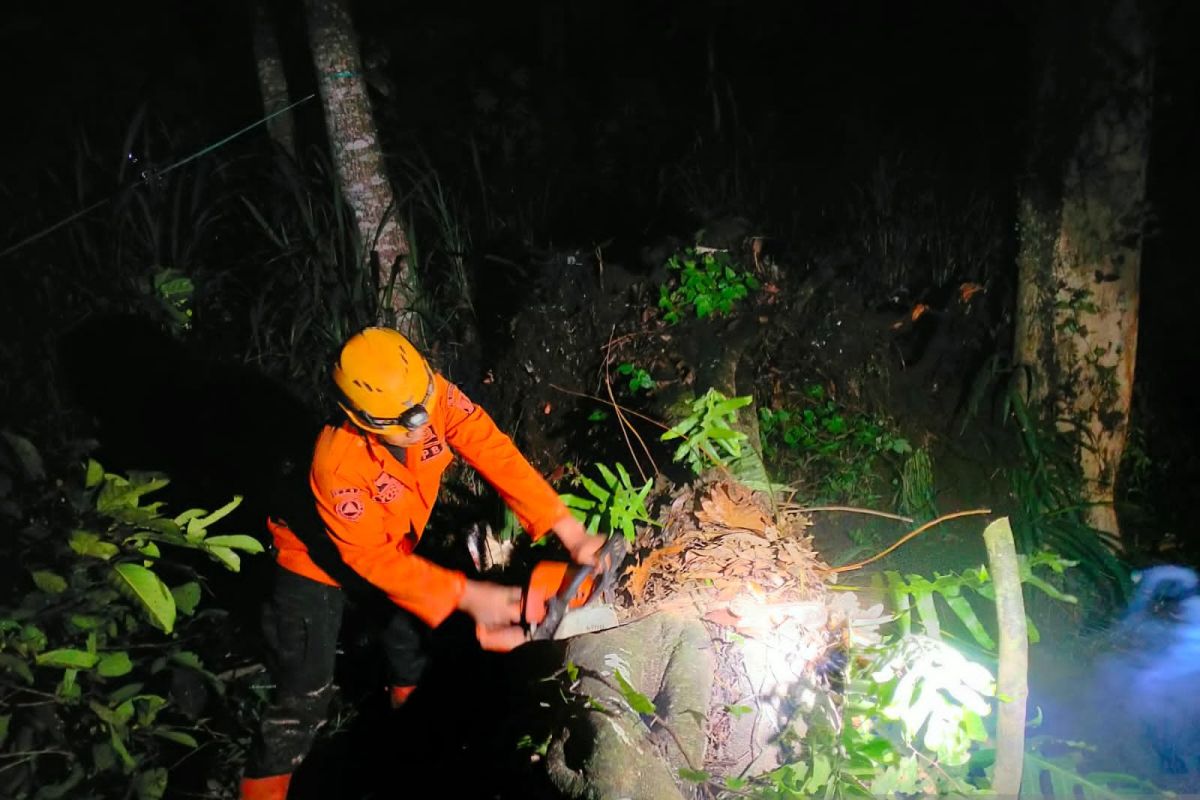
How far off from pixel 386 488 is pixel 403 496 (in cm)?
10

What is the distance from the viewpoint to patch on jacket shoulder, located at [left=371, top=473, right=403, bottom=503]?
2.70 meters

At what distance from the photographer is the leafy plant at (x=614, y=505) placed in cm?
301

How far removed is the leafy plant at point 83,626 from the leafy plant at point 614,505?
1.21 metres

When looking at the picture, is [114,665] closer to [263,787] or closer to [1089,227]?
[263,787]

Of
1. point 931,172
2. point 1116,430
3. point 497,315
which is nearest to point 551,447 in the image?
point 497,315

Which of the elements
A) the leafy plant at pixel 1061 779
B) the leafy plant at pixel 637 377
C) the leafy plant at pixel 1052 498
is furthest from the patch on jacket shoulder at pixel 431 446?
the leafy plant at pixel 1052 498

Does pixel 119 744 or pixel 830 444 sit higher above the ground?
pixel 119 744

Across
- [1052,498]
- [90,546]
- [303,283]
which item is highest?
[303,283]

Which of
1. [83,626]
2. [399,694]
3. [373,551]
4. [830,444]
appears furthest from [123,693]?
[830,444]

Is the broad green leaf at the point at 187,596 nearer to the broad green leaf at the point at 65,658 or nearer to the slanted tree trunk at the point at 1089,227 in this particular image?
the broad green leaf at the point at 65,658

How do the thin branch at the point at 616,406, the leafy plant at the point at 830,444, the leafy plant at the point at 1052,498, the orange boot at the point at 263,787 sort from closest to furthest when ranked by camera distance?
the orange boot at the point at 263,787 → the thin branch at the point at 616,406 → the leafy plant at the point at 1052,498 → the leafy plant at the point at 830,444

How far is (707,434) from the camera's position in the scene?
3.11m

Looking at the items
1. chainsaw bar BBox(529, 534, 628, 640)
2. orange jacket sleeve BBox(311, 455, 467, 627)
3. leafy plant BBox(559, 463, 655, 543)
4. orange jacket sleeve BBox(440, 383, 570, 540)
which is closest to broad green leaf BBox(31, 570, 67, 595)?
orange jacket sleeve BBox(311, 455, 467, 627)

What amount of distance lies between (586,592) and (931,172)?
4.59 m
